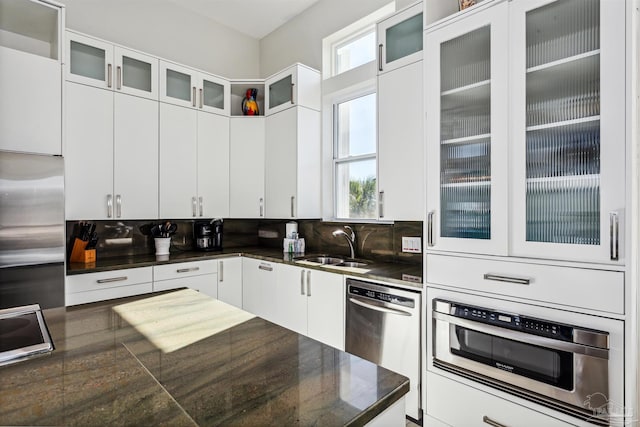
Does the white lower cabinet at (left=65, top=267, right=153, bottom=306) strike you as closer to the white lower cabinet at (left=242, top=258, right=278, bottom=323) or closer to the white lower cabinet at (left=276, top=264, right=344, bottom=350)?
the white lower cabinet at (left=242, top=258, right=278, bottom=323)

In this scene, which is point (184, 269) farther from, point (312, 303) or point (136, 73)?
point (136, 73)

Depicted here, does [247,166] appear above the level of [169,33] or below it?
below

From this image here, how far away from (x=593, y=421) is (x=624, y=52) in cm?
149

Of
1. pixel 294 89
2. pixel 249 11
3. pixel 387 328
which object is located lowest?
pixel 387 328

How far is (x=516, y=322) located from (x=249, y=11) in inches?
147

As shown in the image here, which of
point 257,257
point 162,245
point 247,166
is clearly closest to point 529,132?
point 257,257

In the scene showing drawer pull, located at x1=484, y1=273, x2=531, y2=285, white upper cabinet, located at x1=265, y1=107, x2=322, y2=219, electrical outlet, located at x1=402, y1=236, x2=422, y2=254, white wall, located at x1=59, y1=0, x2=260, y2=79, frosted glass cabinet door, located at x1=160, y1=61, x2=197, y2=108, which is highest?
white wall, located at x1=59, y1=0, x2=260, y2=79

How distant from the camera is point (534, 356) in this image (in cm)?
160

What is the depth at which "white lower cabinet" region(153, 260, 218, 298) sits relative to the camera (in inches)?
110

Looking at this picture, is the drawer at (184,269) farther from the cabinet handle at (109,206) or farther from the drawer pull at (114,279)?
the cabinet handle at (109,206)

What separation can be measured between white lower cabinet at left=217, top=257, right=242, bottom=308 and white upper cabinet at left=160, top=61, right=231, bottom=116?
4.94ft

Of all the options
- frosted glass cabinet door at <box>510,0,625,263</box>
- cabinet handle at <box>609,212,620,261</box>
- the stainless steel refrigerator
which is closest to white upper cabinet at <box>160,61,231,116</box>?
the stainless steel refrigerator

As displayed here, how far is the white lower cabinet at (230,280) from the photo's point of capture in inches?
124

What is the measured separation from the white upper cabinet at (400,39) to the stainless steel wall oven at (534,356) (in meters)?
1.64
